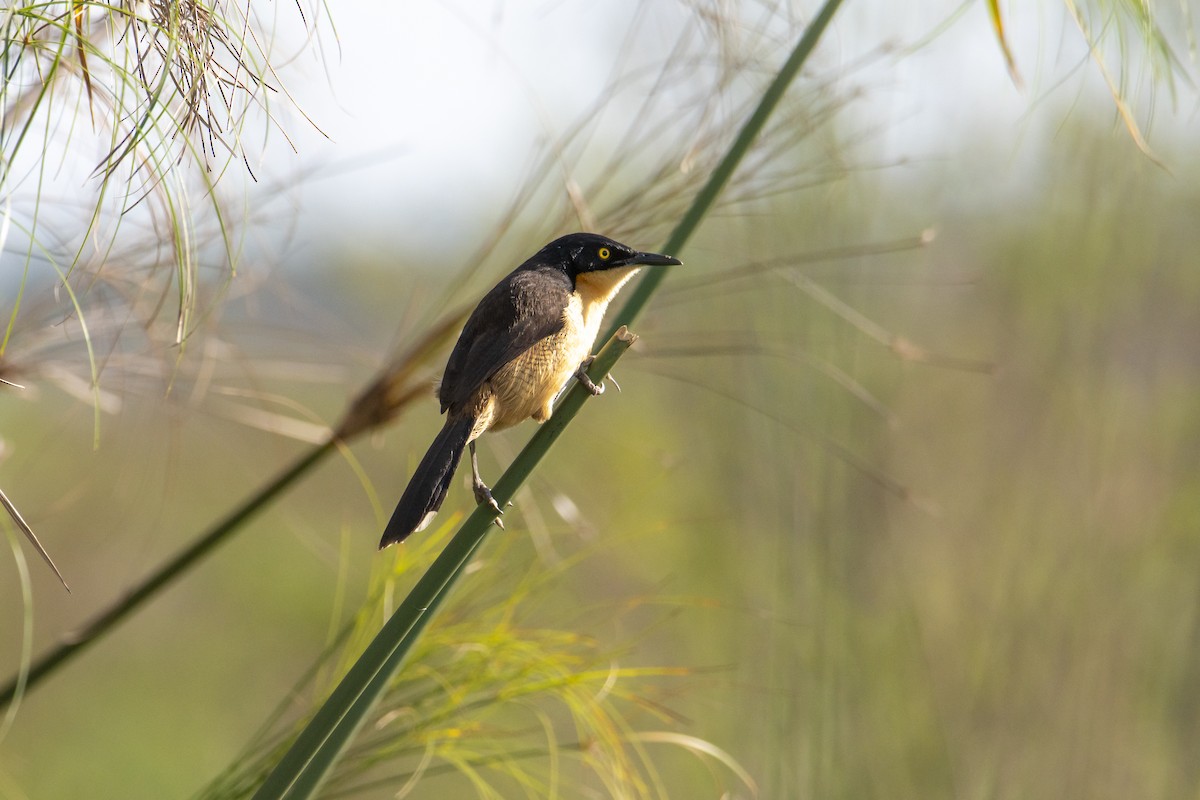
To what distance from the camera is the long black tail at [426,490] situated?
1.69 metres

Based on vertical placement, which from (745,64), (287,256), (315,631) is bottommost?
(315,631)

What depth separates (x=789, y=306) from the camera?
2342mm

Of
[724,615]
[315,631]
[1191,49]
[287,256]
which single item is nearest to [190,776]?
[315,631]

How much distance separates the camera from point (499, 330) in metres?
2.03

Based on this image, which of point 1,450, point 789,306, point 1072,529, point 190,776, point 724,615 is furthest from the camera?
point 190,776

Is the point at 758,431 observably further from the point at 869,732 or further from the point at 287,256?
the point at 287,256

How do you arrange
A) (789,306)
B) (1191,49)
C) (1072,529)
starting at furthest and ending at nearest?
(1072,529), (789,306), (1191,49)

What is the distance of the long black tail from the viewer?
1.69m

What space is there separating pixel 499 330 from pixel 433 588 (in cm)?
78

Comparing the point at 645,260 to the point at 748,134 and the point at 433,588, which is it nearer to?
the point at 748,134

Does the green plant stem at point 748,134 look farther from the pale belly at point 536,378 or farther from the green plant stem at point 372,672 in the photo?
the pale belly at point 536,378

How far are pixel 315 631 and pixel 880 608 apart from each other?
9.06 metres

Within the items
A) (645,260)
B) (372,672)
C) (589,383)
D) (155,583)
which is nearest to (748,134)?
(589,383)

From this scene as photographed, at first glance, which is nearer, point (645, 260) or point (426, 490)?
point (426, 490)
